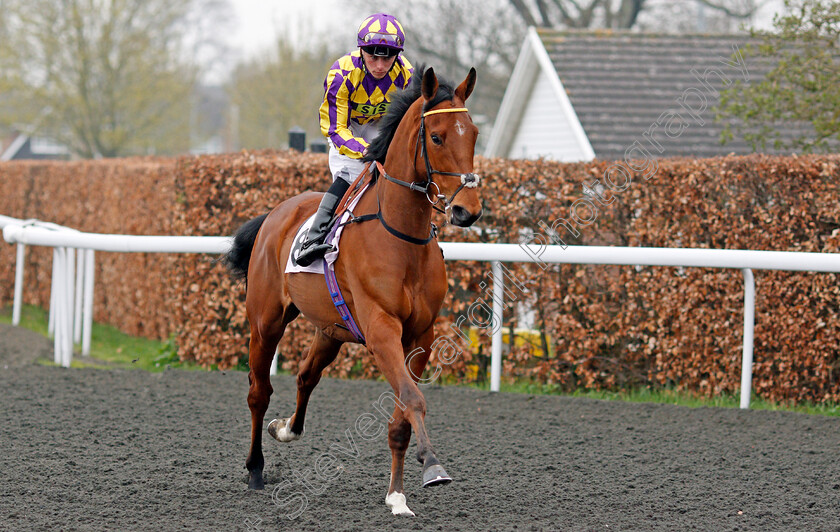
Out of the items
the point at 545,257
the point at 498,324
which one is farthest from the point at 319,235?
the point at 498,324

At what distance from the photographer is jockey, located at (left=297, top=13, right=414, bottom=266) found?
449cm

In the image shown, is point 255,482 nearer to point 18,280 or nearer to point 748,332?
point 748,332

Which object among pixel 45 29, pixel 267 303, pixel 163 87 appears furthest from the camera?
pixel 163 87

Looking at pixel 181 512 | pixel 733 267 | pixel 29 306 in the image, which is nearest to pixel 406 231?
pixel 181 512

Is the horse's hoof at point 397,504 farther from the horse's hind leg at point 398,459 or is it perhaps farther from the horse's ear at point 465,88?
the horse's ear at point 465,88

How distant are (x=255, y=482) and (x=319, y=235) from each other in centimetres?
131

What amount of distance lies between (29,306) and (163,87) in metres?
18.4

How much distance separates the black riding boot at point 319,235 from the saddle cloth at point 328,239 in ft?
0.11

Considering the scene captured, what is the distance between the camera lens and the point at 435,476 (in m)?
3.51

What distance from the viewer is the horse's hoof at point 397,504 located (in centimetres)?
409

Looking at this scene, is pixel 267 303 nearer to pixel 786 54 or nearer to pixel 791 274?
pixel 791 274

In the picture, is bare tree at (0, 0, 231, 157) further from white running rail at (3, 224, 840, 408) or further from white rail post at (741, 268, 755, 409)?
white rail post at (741, 268, 755, 409)

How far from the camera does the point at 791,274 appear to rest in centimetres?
668

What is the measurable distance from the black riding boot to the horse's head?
2.30 ft
